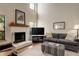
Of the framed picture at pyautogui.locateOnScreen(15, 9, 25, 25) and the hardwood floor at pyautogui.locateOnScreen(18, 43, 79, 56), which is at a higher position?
the framed picture at pyautogui.locateOnScreen(15, 9, 25, 25)

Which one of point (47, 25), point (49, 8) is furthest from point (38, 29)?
point (49, 8)

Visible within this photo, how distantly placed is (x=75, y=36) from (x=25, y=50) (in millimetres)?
1081

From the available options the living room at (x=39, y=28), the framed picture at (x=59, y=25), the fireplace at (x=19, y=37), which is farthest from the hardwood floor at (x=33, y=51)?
the framed picture at (x=59, y=25)

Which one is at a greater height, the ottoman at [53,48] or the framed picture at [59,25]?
the framed picture at [59,25]

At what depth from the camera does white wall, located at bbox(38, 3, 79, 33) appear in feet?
7.69

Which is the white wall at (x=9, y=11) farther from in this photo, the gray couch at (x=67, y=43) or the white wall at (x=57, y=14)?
the gray couch at (x=67, y=43)

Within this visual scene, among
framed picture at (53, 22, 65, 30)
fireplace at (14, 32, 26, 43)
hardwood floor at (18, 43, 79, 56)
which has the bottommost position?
hardwood floor at (18, 43, 79, 56)

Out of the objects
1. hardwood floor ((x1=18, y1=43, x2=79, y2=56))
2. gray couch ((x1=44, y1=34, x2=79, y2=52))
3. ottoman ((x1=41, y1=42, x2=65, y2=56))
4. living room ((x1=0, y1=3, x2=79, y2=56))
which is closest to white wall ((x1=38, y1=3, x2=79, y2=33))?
living room ((x1=0, y1=3, x2=79, y2=56))

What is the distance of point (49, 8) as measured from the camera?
7.96 feet

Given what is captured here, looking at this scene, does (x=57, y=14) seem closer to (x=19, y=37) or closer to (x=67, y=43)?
(x=67, y=43)

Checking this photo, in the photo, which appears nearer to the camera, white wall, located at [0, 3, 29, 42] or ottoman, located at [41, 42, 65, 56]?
white wall, located at [0, 3, 29, 42]

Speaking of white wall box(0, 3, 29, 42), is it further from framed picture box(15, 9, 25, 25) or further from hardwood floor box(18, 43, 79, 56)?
hardwood floor box(18, 43, 79, 56)

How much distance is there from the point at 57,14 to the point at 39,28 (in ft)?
1.60

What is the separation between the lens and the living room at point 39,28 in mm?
2305
